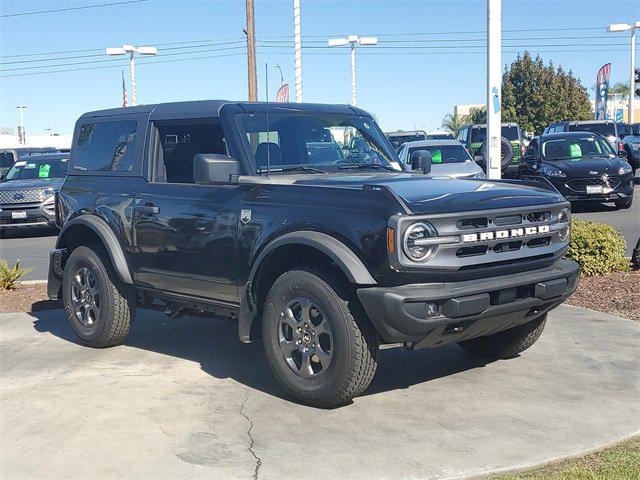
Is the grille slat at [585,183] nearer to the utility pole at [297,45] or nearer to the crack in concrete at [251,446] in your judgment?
the utility pole at [297,45]

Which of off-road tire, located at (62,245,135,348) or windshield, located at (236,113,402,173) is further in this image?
off-road tire, located at (62,245,135,348)

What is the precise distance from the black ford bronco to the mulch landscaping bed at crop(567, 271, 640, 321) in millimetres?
2147

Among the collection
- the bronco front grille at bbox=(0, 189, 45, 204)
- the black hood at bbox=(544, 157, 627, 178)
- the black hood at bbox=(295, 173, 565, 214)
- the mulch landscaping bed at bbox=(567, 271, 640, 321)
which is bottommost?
the mulch landscaping bed at bbox=(567, 271, 640, 321)

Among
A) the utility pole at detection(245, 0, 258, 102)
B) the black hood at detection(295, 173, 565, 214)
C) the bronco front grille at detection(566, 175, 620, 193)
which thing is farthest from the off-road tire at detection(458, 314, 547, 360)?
the utility pole at detection(245, 0, 258, 102)

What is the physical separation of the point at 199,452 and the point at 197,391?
3.91 ft

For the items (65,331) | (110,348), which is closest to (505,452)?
(110,348)

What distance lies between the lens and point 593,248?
30.8ft

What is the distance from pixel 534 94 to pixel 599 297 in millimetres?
53197

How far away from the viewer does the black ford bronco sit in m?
4.97

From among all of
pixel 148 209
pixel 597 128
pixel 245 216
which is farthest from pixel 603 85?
pixel 245 216

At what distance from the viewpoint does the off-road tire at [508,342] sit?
628cm

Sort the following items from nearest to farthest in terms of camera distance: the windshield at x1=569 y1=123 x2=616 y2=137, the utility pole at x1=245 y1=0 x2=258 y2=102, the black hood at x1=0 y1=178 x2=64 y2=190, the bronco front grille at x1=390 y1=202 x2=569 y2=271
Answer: the bronco front grille at x1=390 y1=202 x2=569 y2=271 → the black hood at x1=0 y1=178 x2=64 y2=190 → the utility pole at x1=245 y1=0 x2=258 y2=102 → the windshield at x1=569 y1=123 x2=616 y2=137

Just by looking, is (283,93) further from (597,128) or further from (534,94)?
(534,94)

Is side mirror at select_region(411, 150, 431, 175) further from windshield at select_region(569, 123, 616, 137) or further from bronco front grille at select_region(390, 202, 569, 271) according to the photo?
windshield at select_region(569, 123, 616, 137)
